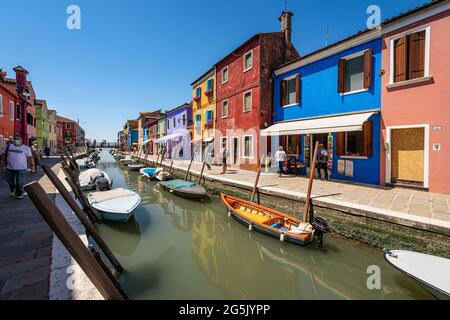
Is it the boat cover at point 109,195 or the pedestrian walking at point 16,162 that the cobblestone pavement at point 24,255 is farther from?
the boat cover at point 109,195

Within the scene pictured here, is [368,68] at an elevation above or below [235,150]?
above

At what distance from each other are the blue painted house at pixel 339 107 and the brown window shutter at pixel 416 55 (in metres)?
1.00

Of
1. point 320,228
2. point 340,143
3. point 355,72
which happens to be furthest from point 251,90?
point 320,228

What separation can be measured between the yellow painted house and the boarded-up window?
1297 cm

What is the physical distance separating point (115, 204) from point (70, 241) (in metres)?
5.29

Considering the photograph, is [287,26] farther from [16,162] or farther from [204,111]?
[16,162]

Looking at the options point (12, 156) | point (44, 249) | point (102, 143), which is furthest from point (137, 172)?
point (102, 143)

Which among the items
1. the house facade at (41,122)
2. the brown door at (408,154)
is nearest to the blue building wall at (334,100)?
the brown door at (408,154)

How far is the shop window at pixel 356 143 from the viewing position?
8609 millimetres

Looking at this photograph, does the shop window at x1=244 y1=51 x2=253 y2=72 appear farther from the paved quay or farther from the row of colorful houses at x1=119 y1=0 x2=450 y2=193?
the paved quay

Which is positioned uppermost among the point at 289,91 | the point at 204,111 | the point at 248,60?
the point at 248,60

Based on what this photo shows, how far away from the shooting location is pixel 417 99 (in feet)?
24.3
